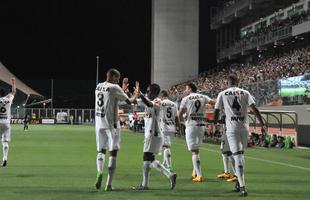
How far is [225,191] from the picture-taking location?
1238 centimetres

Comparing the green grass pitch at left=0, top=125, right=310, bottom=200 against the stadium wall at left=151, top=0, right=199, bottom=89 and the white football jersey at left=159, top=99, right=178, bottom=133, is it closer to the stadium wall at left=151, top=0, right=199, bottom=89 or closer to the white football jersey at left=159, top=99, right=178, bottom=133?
the white football jersey at left=159, top=99, right=178, bottom=133

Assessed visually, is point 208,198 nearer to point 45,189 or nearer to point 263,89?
point 45,189

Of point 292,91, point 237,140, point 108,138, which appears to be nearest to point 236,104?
point 237,140

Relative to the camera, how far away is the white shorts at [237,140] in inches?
465

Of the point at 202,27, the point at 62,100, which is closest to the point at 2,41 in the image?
the point at 62,100

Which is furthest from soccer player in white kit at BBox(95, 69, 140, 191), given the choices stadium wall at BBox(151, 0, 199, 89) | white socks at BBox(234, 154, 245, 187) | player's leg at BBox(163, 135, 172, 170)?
stadium wall at BBox(151, 0, 199, 89)

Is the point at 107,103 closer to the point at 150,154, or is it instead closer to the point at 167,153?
the point at 150,154

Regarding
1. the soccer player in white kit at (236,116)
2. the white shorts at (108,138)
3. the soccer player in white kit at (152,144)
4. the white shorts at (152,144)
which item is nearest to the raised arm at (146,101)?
the soccer player in white kit at (152,144)

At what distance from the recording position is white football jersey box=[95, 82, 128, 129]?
476 inches

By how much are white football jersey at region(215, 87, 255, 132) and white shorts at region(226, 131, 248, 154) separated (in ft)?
0.28

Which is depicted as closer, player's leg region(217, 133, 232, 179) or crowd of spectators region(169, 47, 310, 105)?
player's leg region(217, 133, 232, 179)

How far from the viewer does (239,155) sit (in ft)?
38.6

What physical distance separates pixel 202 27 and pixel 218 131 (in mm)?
50347

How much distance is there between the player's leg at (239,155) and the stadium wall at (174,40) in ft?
228
